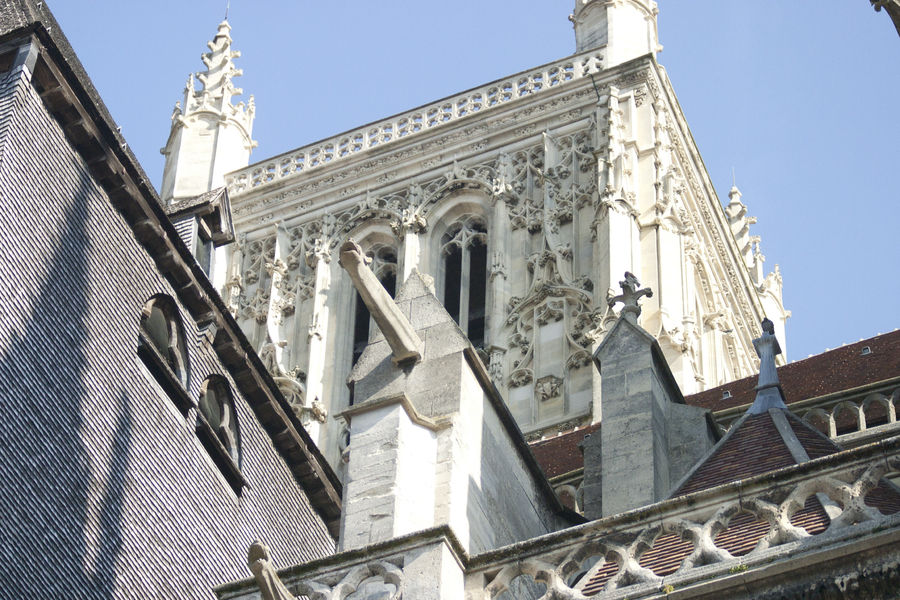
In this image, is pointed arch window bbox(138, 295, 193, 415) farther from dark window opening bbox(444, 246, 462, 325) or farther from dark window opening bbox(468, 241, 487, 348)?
dark window opening bbox(444, 246, 462, 325)

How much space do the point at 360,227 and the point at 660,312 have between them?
7.28 meters

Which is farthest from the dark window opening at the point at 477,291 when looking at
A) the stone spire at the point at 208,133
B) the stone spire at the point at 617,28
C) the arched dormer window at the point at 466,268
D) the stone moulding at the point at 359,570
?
the stone moulding at the point at 359,570

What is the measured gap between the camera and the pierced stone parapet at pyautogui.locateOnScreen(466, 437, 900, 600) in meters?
8.26

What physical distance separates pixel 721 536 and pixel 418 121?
26.2 m

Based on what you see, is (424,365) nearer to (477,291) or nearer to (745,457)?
(745,457)

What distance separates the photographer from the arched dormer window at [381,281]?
32.0 meters

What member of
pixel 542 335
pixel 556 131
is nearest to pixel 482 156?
pixel 556 131

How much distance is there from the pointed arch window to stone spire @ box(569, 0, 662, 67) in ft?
61.0

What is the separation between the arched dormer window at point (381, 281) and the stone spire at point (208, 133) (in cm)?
357

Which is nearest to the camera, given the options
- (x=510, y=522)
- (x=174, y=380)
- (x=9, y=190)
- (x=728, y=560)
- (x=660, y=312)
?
(x=728, y=560)

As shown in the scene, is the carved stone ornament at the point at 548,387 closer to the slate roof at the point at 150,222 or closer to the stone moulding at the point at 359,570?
the slate roof at the point at 150,222

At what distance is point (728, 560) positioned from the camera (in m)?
8.41

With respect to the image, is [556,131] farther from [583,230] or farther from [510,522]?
[510,522]

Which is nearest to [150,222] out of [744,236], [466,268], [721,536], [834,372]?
[834,372]
